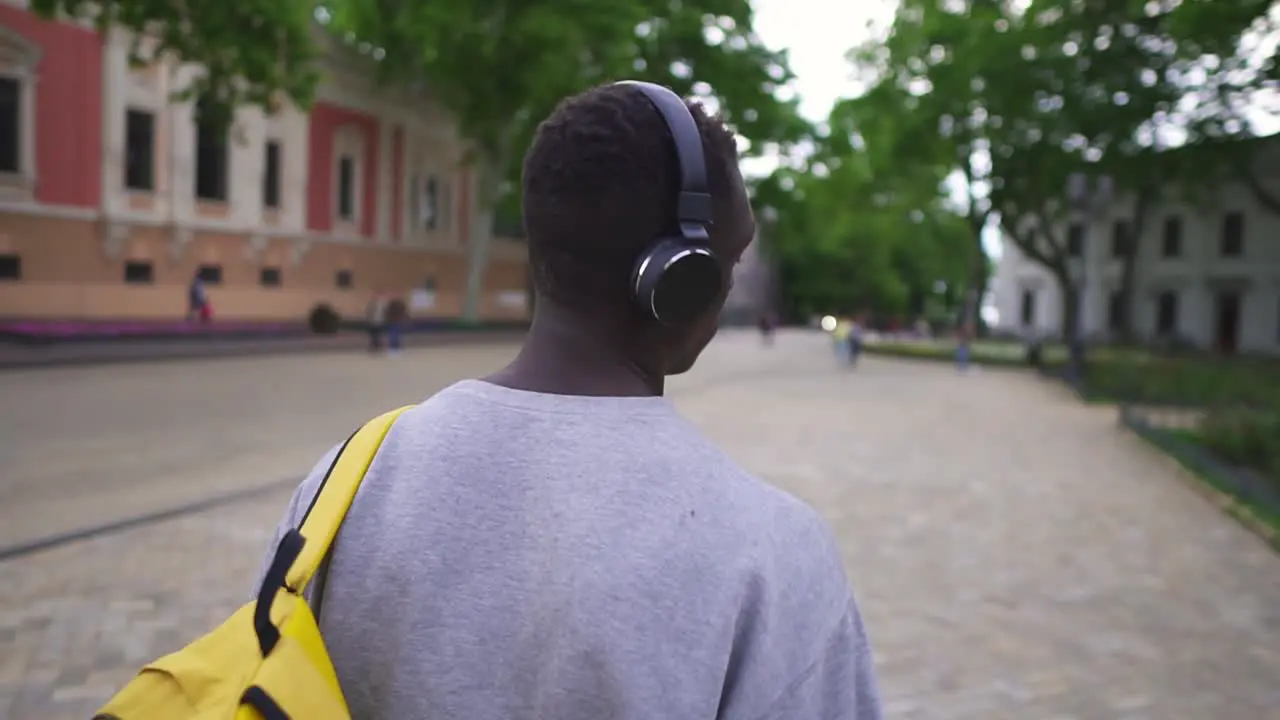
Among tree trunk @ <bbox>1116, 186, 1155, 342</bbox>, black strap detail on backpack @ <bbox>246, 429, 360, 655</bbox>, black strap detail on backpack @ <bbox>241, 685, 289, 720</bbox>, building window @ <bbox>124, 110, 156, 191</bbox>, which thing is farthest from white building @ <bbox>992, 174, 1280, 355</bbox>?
black strap detail on backpack @ <bbox>241, 685, 289, 720</bbox>

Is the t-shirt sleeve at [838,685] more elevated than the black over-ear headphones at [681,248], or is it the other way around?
the black over-ear headphones at [681,248]

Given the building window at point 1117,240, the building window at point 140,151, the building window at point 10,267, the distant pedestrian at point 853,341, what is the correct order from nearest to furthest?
the building window at point 10,267, the building window at point 140,151, the distant pedestrian at point 853,341, the building window at point 1117,240

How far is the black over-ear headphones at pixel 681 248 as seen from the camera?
3.94 feet

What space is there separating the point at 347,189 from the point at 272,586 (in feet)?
128

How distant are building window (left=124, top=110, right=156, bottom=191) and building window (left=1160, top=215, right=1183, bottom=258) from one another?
44.3 meters

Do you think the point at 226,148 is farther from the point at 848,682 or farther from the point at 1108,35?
the point at 848,682

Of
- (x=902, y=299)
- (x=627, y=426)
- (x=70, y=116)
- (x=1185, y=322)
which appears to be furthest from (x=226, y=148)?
(x=902, y=299)

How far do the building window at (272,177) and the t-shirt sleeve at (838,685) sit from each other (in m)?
35.8

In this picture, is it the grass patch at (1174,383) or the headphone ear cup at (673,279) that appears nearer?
the headphone ear cup at (673,279)

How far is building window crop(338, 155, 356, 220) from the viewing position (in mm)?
37844

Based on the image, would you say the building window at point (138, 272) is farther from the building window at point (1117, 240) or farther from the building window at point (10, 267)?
the building window at point (1117, 240)

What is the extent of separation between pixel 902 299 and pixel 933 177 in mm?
42060

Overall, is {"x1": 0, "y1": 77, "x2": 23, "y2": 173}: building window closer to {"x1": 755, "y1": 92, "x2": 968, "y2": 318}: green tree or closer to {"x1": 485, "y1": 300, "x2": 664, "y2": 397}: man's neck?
{"x1": 755, "y1": 92, "x2": 968, "y2": 318}: green tree

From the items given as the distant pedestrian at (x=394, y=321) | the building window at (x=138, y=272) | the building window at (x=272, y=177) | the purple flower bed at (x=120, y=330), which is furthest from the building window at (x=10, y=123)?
the distant pedestrian at (x=394, y=321)
